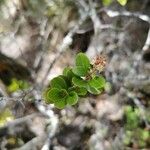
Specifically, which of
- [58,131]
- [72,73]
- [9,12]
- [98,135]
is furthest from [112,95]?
[72,73]

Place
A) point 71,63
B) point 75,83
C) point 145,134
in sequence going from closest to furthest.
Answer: point 75,83 < point 71,63 < point 145,134

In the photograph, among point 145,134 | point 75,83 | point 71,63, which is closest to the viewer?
point 75,83

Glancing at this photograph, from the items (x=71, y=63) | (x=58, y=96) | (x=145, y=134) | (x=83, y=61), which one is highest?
(x=83, y=61)

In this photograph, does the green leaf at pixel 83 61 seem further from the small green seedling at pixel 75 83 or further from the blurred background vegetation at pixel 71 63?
the blurred background vegetation at pixel 71 63

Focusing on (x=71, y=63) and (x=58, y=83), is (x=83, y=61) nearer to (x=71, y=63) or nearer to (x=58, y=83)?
(x=58, y=83)

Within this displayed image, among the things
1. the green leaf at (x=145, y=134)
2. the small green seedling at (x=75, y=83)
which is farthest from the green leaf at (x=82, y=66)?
the green leaf at (x=145, y=134)

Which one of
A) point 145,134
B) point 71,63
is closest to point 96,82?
point 71,63

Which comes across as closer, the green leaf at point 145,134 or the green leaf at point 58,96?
the green leaf at point 58,96
